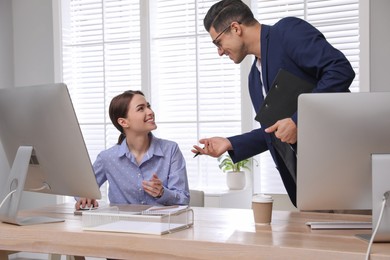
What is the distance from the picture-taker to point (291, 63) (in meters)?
2.14

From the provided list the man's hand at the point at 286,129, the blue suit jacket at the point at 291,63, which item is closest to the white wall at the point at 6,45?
the blue suit jacket at the point at 291,63

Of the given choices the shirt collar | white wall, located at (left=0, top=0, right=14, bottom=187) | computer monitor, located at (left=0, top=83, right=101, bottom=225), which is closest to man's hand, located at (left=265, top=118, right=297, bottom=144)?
computer monitor, located at (left=0, top=83, right=101, bottom=225)

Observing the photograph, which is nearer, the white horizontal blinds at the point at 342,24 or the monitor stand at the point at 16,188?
the monitor stand at the point at 16,188

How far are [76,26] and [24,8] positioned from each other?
516 mm

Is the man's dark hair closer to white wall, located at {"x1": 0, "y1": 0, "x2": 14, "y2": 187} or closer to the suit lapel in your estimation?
the suit lapel

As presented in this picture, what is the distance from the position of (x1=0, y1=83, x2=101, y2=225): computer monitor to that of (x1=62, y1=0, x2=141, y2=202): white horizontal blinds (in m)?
2.26

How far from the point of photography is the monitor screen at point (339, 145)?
1309 millimetres

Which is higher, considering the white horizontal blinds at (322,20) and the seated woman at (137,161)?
the white horizontal blinds at (322,20)

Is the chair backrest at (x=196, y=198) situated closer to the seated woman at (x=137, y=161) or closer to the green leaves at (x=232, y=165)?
the seated woman at (x=137, y=161)

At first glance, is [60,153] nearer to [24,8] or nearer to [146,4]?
[146,4]

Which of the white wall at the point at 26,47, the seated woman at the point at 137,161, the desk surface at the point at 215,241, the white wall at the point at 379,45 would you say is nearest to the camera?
the desk surface at the point at 215,241

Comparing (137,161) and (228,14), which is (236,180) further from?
(228,14)

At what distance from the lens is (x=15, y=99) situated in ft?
5.82

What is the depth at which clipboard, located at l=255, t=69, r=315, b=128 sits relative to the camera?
1716 millimetres
